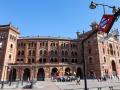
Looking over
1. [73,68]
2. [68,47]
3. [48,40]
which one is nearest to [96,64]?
[73,68]

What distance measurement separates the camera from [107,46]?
59344mm

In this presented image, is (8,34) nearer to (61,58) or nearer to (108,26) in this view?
(61,58)

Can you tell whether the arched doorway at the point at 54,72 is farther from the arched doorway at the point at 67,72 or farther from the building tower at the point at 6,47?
the building tower at the point at 6,47

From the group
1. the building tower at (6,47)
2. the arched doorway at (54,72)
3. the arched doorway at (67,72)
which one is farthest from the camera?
the arched doorway at (67,72)

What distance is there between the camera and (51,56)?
198 ft

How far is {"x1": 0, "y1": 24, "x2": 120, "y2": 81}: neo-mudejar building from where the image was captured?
176ft

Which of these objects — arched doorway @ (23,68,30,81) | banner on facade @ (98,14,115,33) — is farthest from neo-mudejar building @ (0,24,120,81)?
banner on facade @ (98,14,115,33)

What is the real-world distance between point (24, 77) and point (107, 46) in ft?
104

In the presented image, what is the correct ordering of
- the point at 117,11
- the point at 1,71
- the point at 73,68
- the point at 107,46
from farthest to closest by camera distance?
the point at 107,46 < the point at 73,68 < the point at 1,71 < the point at 117,11

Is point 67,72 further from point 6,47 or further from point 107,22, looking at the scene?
point 107,22

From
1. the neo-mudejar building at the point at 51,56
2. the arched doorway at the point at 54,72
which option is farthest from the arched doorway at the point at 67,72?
the arched doorway at the point at 54,72

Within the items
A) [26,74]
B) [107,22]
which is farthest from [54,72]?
[107,22]

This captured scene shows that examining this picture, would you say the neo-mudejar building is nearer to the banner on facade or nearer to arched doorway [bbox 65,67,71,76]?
arched doorway [bbox 65,67,71,76]

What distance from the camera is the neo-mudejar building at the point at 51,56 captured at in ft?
176
